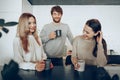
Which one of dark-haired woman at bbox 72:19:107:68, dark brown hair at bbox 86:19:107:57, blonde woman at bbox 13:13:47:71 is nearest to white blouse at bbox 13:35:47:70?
blonde woman at bbox 13:13:47:71

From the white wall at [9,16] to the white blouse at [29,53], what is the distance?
0.07 m

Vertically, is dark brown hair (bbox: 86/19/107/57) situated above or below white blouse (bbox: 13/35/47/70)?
above

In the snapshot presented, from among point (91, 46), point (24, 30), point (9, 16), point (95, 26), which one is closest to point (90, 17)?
point (95, 26)

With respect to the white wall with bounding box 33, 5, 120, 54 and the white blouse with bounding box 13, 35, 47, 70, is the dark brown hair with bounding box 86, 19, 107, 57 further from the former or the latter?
the white blouse with bounding box 13, 35, 47, 70

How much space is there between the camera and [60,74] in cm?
121

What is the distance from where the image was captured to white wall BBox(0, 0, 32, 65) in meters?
1.49

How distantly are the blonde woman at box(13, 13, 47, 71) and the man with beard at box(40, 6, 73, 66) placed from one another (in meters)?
0.05

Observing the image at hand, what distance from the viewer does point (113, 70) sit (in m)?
1.45

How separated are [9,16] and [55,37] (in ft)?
1.20

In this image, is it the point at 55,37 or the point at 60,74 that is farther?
the point at 55,37

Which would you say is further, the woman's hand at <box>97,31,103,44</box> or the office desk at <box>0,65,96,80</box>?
the woman's hand at <box>97,31,103,44</box>

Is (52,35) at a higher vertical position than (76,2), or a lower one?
lower

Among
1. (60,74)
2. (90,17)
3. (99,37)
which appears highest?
(90,17)

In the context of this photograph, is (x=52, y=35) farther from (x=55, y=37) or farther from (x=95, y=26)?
(x=95, y=26)
